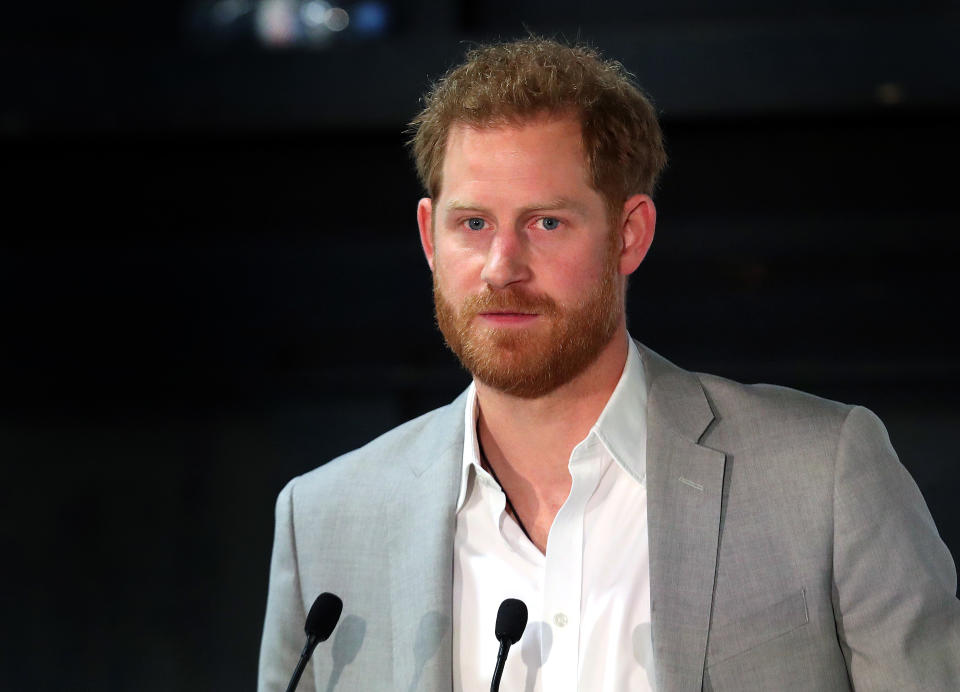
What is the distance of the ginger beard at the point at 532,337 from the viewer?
5.82 ft

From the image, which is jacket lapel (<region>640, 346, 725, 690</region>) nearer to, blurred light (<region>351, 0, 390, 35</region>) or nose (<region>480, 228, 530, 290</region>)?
nose (<region>480, 228, 530, 290</region>)

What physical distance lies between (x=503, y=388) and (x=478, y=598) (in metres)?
0.32

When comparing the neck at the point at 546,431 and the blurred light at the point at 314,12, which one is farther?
the blurred light at the point at 314,12

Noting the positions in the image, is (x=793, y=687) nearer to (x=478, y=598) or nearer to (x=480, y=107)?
(x=478, y=598)

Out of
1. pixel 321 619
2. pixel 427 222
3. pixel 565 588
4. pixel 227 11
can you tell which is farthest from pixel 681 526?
pixel 227 11

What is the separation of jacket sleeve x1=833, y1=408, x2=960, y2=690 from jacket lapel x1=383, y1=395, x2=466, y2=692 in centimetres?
58

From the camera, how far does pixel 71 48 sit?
324cm

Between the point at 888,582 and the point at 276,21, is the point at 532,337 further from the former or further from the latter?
the point at 276,21

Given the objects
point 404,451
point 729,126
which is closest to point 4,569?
point 404,451

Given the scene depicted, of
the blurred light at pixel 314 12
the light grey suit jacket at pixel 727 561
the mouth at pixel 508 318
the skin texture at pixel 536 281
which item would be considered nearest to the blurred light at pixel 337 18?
the blurred light at pixel 314 12

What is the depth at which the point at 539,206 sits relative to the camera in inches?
70.0

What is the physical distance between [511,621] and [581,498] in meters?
0.30

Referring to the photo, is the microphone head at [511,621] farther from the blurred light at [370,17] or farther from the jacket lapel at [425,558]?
the blurred light at [370,17]

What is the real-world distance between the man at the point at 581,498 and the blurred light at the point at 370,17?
148 centimetres
